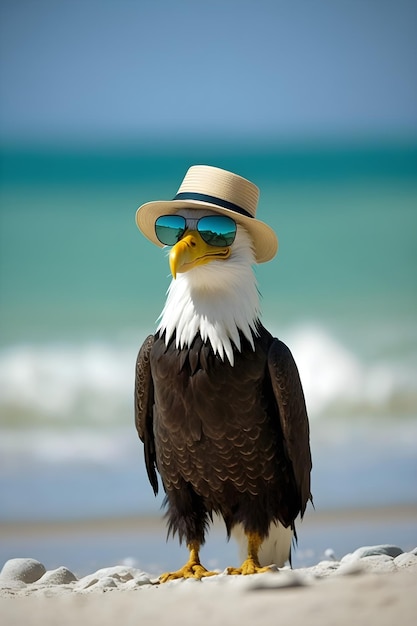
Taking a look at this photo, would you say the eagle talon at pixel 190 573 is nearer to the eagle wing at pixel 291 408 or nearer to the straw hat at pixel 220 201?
the eagle wing at pixel 291 408

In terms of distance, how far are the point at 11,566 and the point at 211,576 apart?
1.62m

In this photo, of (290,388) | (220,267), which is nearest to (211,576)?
(290,388)

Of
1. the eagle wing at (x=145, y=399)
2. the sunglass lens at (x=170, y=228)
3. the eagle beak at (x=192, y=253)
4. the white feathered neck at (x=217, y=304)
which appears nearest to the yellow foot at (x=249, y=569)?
the eagle wing at (x=145, y=399)

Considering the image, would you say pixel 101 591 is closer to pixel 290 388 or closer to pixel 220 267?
pixel 290 388

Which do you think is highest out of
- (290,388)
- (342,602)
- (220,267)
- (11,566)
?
(220,267)

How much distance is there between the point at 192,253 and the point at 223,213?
0.85 feet

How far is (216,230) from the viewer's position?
180 inches

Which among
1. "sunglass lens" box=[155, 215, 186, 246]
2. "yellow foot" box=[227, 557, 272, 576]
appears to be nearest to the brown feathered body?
"yellow foot" box=[227, 557, 272, 576]

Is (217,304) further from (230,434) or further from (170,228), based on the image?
(230,434)

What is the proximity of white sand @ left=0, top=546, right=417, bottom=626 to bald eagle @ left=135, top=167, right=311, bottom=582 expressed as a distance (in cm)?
28

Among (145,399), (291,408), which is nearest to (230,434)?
(291,408)

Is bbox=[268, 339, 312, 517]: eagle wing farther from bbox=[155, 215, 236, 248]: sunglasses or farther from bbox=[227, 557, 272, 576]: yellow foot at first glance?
bbox=[155, 215, 236, 248]: sunglasses

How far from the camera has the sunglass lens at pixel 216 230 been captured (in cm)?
455

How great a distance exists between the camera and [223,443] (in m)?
4.58
